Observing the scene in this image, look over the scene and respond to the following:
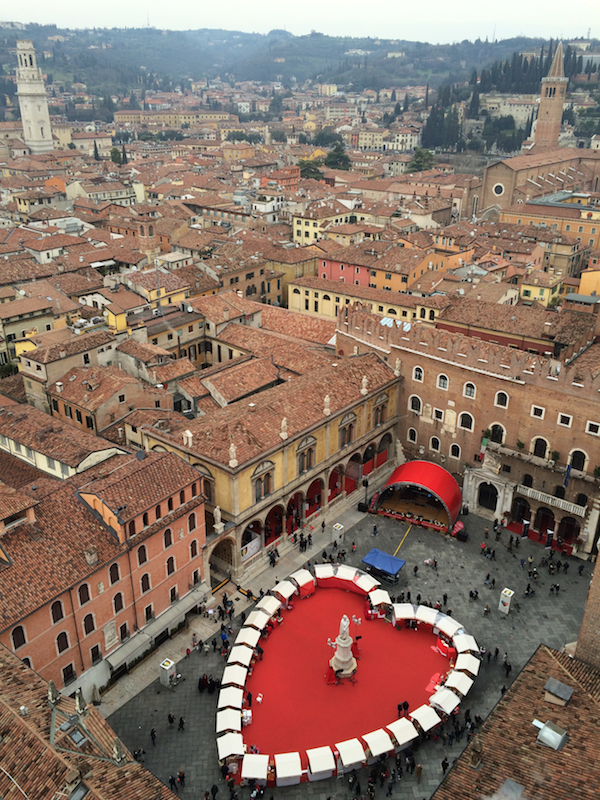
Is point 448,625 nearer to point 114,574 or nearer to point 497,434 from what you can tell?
point 497,434

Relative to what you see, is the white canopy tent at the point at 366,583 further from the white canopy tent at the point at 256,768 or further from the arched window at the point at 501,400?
the arched window at the point at 501,400

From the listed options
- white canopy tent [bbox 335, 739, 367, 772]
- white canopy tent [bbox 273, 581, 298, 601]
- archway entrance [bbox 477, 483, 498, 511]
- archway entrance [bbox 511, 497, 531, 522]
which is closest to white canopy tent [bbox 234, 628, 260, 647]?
white canopy tent [bbox 273, 581, 298, 601]

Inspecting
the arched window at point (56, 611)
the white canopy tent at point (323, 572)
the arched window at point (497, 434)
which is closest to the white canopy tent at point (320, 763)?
the white canopy tent at point (323, 572)

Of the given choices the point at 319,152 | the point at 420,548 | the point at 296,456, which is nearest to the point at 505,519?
the point at 420,548

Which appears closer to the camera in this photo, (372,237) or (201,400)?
(201,400)

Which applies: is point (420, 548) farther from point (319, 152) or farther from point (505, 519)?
point (319, 152)
